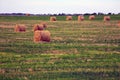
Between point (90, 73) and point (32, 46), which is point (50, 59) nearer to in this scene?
point (90, 73)

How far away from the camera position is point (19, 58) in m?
17.5

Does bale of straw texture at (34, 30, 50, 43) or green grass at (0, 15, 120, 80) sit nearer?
Answer: green grass at (0, 15, 120, 80)

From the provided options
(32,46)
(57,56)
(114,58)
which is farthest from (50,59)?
(32,46)

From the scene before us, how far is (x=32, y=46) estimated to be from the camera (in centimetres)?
2239

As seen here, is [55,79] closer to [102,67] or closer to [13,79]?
[13,79]

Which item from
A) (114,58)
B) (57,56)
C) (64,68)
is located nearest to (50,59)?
(57,56)

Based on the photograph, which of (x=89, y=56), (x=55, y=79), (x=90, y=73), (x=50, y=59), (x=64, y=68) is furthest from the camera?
(x=89, y=56)

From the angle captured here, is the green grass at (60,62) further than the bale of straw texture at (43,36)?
No

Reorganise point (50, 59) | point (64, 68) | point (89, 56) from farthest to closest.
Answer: point (89, 56)
point (50, 59)
point (64, 68)

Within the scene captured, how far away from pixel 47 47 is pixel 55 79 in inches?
371

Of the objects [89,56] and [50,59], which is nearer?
[50,59]

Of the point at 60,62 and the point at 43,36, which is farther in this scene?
the point at 43,36

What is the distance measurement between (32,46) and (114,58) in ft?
23.2

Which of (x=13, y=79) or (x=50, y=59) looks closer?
(x=13, y=79)
